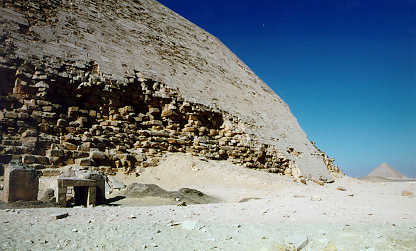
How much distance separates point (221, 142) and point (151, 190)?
5805mm

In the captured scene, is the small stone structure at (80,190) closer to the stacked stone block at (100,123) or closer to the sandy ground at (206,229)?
the sandy ground at (206,229)

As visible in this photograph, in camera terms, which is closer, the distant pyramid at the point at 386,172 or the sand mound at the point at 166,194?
the sand mound at the point at 166,194

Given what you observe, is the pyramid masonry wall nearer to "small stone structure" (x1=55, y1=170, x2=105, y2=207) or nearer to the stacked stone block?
the stacked stone block

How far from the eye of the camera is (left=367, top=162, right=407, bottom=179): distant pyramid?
43781 mm

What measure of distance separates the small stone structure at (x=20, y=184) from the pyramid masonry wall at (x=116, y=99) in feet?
8.07

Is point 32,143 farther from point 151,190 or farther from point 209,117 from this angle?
point 209,117

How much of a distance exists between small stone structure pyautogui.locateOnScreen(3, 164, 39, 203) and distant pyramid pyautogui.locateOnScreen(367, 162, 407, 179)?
154ft

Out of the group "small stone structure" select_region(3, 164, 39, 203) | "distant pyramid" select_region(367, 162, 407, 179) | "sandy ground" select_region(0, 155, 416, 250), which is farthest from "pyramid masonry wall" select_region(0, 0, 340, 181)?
"distant pyramid" select_region(367, 162, 407, 179)

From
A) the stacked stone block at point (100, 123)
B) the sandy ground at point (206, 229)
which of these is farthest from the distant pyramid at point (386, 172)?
the sandy ground at point (206, 229)

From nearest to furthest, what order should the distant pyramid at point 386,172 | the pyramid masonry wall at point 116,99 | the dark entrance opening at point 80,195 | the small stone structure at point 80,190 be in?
the small stone structure at point 80,190 < the dark entrance opening at point 80,195 < the pyramid masonry wall at point 116,99 < the distant pyramid at point 386,172

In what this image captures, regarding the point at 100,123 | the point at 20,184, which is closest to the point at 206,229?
the point at 20,184

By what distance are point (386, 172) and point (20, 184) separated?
50.3 m

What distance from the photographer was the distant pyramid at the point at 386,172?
4378 centimetres

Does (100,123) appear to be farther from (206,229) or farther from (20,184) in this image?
(206,229)
